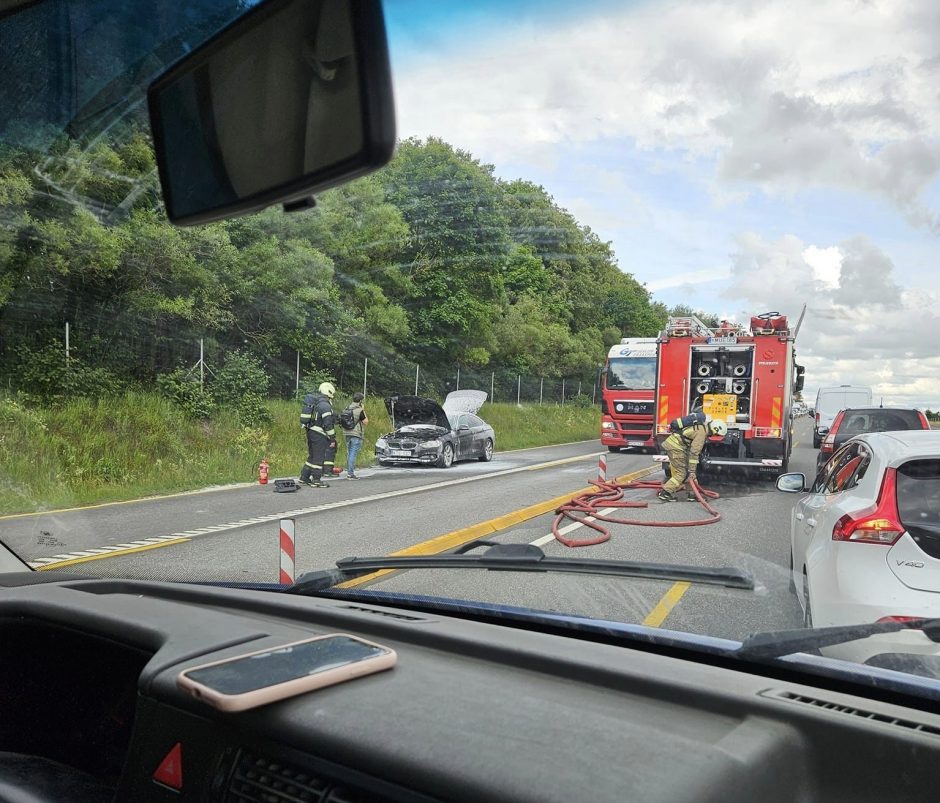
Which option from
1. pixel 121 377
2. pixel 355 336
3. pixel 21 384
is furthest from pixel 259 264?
pixel 21 384

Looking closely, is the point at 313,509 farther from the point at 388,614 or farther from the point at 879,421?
the point at 879,421

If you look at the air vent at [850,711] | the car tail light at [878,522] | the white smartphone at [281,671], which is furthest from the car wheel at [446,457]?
the air vent at [850,711]

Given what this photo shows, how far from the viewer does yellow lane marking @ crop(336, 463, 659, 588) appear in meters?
3.11

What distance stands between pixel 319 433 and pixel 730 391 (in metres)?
2.37

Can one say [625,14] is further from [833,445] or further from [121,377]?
[833,445]

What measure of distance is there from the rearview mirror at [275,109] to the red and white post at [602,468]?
11.4 feet

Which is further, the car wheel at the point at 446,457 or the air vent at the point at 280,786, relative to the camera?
the car wheel at the point at 446,457

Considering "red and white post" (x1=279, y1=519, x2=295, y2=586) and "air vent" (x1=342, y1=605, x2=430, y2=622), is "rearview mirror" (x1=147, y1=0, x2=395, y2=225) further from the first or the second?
"red and white post" (x1=279, y1=519, x2=295, y2=586)

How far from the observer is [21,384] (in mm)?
4227

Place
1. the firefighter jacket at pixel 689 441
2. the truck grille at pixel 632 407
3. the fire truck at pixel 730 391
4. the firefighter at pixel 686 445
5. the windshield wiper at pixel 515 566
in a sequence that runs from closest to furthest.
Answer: the windshield wiper at pixel 515 566, the fire truck at pixel 730 391, the firefighter at pixel 686 445, the firefighter jacket at pixel 689 441, the truck grille at pixel 632 407

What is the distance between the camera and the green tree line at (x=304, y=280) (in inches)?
132

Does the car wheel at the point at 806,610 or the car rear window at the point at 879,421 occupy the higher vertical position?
the car rear window at the point at 879,421

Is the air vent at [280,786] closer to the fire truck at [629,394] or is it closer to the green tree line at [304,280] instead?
the green tree line at [304,280]

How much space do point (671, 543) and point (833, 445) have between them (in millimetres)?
2176
